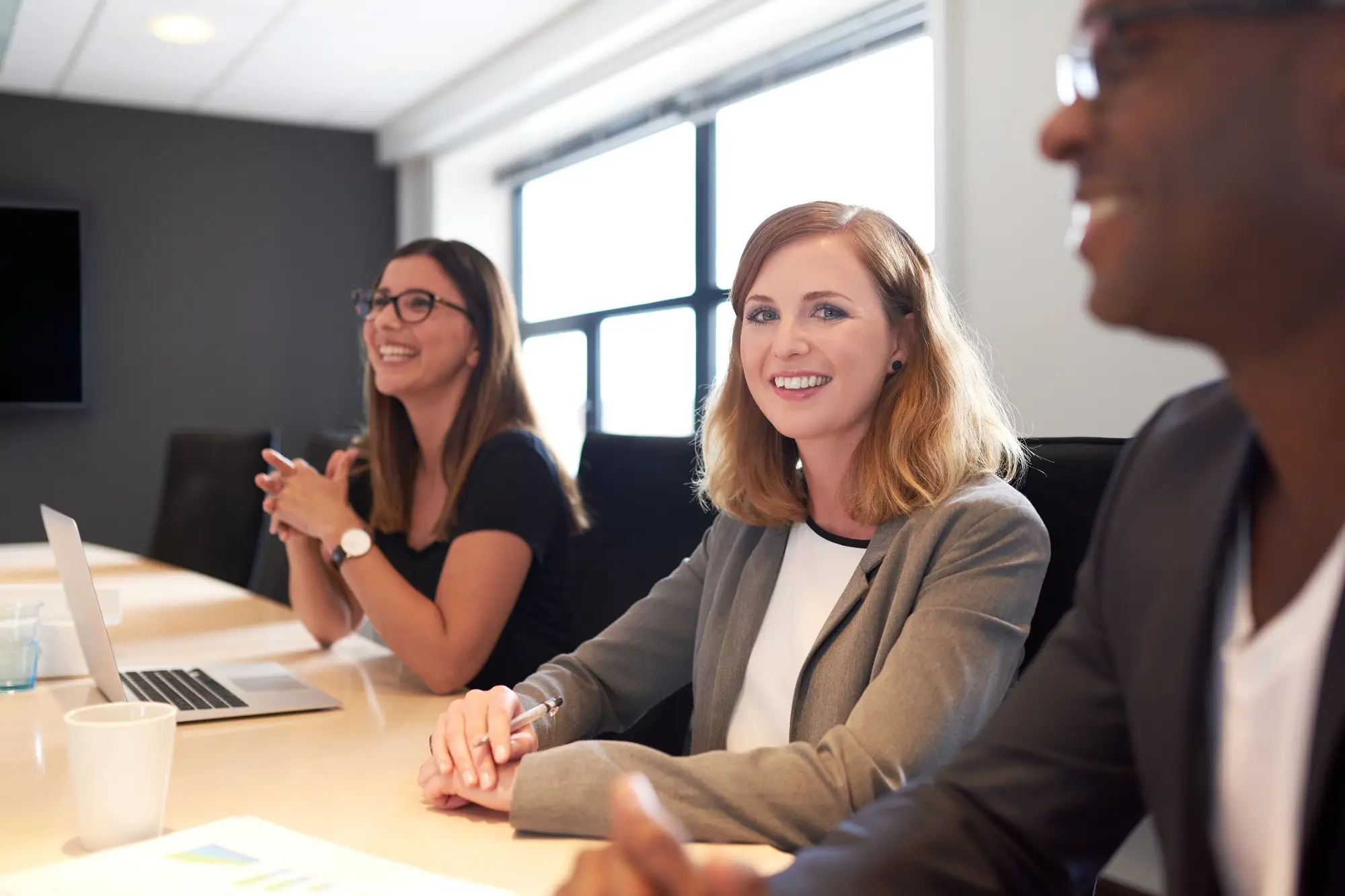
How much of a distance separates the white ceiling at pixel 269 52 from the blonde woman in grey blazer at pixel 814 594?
3.00m

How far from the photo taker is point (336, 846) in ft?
2.91

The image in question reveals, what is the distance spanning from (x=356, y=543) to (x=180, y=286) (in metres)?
A: 4.16

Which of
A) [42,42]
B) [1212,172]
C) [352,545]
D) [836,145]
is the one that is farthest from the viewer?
[42,42]

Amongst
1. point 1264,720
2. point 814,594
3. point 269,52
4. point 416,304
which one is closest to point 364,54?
point 269,52

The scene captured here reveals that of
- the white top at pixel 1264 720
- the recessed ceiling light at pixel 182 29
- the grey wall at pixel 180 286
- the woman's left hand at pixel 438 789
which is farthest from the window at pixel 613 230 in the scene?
the white top at pixel 1264 720

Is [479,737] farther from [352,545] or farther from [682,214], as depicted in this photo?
[682,214]

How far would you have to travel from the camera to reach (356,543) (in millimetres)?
1619

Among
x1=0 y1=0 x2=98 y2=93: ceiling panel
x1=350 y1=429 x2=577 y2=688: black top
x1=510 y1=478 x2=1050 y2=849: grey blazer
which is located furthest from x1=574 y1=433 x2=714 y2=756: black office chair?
x1=0 y1=0 x2=98 y2=93: ceiling panel

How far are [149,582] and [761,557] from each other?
1.66 metres

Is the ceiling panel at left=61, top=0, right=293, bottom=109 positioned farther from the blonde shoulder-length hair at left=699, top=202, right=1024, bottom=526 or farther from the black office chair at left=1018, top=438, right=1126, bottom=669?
the black office chair at left=1018, top=438, right=1126, bottom=669

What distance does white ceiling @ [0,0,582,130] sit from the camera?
3984 millimetres

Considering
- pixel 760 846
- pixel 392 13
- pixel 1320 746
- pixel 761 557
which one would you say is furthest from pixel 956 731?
pixel 392 13

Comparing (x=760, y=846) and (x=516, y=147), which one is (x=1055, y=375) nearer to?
(x=760, y=846)

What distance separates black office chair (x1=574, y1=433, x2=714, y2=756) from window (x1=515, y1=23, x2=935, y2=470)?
1367mm
